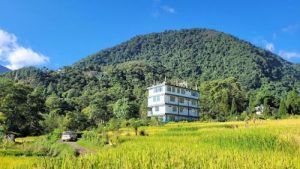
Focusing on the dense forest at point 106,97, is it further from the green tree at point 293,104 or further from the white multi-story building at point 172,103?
the white multi-story building at point 172,103

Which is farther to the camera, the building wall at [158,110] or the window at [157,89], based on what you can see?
the window at [157,89]

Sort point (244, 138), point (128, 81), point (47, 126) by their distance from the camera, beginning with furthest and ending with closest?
point (128, 81)
point (47, 126)
point (244, 138)

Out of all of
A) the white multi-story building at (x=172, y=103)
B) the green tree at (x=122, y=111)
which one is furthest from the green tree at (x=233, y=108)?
the green tree at (x=122, y=111)

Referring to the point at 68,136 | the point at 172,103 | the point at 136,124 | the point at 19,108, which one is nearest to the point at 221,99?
the point at 172,103

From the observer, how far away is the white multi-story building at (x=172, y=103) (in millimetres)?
95125

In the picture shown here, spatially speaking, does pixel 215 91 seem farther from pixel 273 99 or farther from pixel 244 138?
pixel 244 138

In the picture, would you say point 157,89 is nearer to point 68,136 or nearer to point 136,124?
point 136,124

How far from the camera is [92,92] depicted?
133000 mm

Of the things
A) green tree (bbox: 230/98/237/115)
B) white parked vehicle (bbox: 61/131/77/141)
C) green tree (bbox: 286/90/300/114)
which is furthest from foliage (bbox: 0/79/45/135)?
green tree (bbox: 286/90/300/114)

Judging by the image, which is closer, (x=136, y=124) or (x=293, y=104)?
(x=136, y=124)

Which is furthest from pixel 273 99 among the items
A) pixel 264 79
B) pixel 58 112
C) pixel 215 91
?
pixel 264 79

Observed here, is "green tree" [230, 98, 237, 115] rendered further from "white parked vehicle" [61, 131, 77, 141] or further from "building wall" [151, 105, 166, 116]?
"white parked vehicle" [61, 131, 77, 141]

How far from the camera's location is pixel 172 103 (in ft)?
315

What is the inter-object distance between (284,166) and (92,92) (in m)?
120
